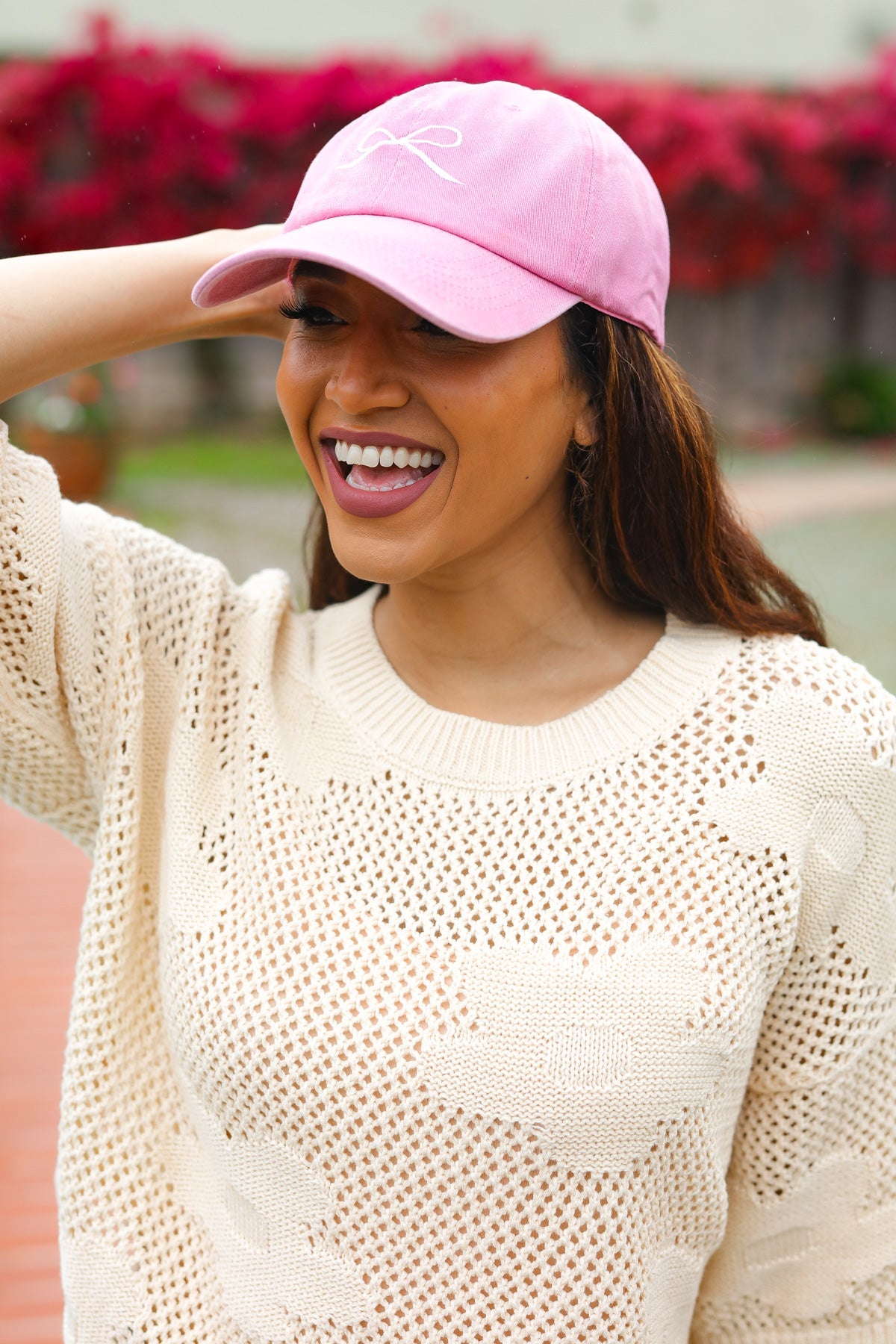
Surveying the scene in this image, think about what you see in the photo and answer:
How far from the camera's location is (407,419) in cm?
124

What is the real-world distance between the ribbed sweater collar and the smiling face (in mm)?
189

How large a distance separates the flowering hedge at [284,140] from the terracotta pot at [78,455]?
97 cm

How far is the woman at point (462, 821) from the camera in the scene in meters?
1.23

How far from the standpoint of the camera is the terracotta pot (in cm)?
686

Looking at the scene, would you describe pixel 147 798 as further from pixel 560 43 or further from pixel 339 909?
pixel 560 43

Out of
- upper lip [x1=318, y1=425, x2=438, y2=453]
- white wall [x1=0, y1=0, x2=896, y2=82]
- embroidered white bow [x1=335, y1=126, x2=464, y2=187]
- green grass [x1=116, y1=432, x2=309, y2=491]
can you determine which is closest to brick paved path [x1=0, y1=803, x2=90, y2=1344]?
upper lip [x1=318, y1=425, x2=438, y2=453]

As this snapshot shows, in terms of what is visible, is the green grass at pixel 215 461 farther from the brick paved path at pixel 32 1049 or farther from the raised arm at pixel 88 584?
the raised arm at pixel 88 584

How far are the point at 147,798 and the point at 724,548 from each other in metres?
0.67

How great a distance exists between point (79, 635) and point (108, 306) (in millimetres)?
338

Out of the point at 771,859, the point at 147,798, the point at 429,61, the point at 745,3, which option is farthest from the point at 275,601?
the point at 745,3

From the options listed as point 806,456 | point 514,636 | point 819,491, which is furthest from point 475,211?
point 806,456

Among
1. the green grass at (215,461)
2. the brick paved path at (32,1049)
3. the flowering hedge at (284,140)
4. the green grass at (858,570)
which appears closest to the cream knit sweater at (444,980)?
the brick paved path at (32,1049)

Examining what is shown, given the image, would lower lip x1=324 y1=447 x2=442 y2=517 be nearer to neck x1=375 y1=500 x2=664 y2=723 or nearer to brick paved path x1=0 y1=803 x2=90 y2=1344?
neck x1=375 y1=500 x2=664 y2=723

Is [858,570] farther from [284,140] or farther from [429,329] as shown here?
[429,329]
